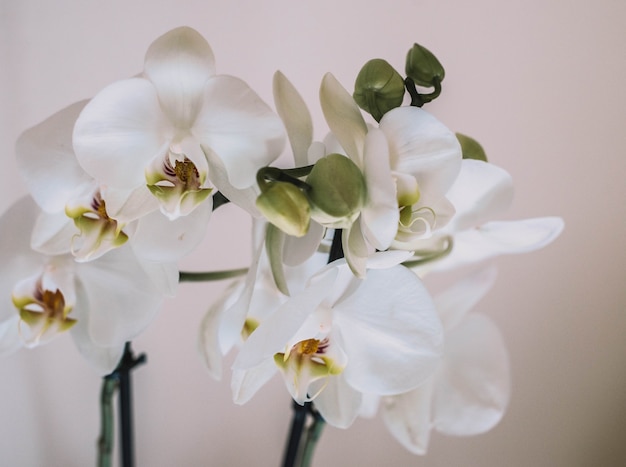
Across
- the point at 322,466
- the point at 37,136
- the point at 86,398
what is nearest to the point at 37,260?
the point at 37,136

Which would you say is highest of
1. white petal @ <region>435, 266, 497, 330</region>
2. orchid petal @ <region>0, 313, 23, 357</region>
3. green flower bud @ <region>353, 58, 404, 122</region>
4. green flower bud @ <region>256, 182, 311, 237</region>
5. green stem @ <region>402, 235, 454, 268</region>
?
green flower bud @ <region>353, 58, 404, 122</region>

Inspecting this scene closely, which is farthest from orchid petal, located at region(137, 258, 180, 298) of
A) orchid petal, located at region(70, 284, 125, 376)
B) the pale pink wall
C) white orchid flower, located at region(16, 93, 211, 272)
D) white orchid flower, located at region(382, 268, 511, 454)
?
the pale pink wall

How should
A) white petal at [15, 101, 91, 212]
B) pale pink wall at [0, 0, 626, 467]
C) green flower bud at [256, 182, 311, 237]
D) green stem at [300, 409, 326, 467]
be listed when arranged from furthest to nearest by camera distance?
1. pale pink wall at [0, 0, 626, 467]
2. green stem at [300, 409, 326, 467]
3. white petal at [15, 101, 91, 212]
4. green flower bud at [256, 182, 311, 237]

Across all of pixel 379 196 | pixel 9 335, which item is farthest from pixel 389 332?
pixel 9 335

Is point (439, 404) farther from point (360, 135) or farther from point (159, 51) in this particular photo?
point (159, 51)

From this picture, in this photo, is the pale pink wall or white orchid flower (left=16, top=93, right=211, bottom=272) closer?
white orchid flower (left=16, top=93, right=211, bottom=272)

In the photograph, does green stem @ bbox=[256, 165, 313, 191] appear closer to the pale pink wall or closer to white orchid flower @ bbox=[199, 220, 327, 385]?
white orchid flower @ bbox=[199, 220, 327, 385]
